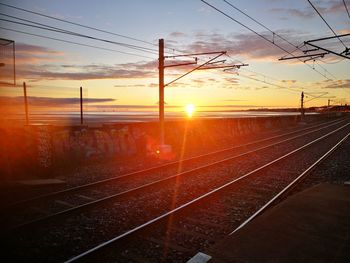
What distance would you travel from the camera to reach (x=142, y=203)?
28.5ft

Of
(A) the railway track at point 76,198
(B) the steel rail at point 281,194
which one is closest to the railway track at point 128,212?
(A) the railway track at point 76,198

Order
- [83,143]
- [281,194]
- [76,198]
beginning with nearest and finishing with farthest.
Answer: [76,198] → [281,194] → [83,143]

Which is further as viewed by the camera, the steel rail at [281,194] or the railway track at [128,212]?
the steel rail at [281,194]

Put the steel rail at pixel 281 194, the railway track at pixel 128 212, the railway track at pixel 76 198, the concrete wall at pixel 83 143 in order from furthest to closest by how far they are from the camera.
Answer: the concrete wall at pixel 83 143, the railway track at pixel 76 198, the steel rail at pixel 281 194, the railway track at pixel 128 212

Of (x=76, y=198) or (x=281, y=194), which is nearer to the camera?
(x=76, y=198)

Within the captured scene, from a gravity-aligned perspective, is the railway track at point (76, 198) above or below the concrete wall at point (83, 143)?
below

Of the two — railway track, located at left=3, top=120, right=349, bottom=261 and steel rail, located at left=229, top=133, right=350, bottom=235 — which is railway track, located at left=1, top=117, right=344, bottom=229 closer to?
railway track, located at left=3, top=120, right=349, bottom=261

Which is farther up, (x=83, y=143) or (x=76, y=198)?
(x=83, y=143)

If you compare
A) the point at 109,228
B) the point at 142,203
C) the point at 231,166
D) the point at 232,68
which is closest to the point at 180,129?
the point at 232,68

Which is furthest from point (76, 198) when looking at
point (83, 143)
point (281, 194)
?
point (281, 194)

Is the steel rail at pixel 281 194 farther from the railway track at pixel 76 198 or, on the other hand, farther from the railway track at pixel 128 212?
the railway track at pixel 76 198

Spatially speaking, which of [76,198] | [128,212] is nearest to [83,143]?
[76,198]

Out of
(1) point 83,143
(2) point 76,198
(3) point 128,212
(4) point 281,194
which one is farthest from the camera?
(1) point 83,143

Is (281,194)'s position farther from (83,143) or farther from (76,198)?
(83,143)
